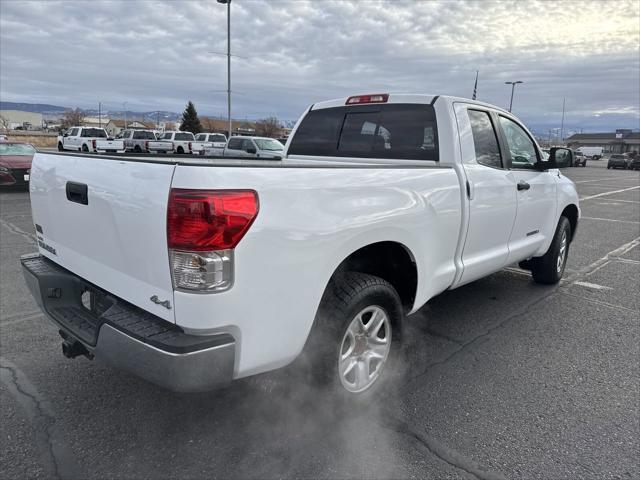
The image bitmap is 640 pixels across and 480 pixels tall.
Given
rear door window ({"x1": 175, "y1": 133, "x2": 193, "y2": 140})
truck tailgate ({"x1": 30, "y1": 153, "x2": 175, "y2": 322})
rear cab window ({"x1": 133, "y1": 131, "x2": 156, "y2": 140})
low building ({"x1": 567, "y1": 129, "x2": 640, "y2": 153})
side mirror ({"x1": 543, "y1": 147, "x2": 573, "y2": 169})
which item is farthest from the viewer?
low building ({"x1": 567, "y1": 129, "x2": 640, "y2": 153})

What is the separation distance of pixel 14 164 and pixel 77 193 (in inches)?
485

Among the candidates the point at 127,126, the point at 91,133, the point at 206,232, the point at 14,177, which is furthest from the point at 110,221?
the point at 127,126

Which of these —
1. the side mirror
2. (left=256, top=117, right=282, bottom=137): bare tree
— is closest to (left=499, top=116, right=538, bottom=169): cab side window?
the side mirror

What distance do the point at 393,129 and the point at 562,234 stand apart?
2.75 metres

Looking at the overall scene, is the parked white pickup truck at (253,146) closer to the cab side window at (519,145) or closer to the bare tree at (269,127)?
the cab side window at (519,145)

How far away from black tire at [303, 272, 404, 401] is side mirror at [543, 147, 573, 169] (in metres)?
2.64

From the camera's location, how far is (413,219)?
2982 mm

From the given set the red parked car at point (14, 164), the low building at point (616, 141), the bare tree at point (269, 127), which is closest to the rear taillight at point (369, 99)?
the red parked car at point (14, 164)

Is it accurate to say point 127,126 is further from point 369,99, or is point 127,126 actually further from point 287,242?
point 287,242

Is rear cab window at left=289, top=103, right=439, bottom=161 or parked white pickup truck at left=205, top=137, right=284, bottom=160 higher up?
rear cab window at left=289, top=103, right=439, bottom=161

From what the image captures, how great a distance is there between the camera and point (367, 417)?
2.88m

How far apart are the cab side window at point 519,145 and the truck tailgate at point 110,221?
11.0 ft

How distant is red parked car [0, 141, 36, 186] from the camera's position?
12453 millimetres

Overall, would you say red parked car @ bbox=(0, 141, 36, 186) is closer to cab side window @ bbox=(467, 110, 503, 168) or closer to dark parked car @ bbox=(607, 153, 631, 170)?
cab side window @ bbox=(467, 110, 503, 168)
